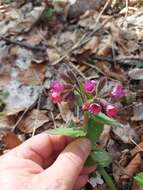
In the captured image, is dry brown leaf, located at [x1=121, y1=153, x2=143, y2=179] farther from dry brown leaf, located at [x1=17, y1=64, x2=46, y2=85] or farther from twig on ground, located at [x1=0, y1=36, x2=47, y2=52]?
twig on ground, located at [x1=0, y1=36, x2=47, y2=52]

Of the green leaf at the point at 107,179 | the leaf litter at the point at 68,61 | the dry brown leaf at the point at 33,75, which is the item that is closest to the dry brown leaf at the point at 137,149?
the leaf litter at the point at 68,61

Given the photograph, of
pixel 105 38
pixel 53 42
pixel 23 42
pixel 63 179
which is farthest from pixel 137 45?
pixel 63 179

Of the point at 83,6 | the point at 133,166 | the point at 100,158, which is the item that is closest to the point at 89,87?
the point at 100,158

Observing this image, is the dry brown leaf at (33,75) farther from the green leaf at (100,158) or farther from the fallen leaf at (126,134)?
the green leaf at (100,158)

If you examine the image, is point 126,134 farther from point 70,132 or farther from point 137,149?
point 70,132

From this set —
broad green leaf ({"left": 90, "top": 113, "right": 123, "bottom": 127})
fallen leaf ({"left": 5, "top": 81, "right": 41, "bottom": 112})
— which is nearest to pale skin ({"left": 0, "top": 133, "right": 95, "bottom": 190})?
broad green leaf ({"left": 90, "top": 113, "right": 123, "bottom": 127})

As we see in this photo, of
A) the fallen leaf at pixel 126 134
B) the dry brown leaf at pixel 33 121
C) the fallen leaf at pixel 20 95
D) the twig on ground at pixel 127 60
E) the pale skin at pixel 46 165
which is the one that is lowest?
the fallen leaf at pixel 126 134

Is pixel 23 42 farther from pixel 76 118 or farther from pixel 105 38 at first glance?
pixel 76 118
